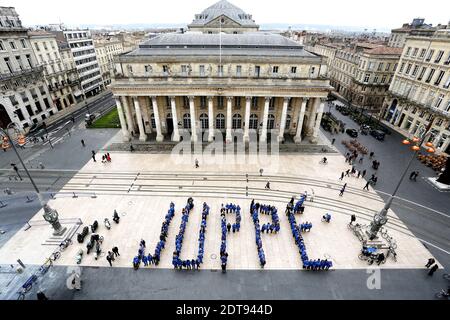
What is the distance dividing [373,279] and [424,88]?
4206 cm

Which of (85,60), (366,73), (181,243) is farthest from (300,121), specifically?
(85,60)

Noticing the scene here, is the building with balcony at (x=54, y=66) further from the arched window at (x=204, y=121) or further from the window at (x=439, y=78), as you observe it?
the window at (x=439, y=78)

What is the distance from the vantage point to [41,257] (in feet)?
74.8

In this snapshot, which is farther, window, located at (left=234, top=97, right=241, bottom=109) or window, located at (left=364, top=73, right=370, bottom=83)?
window, located at (left=364, top=73, right=370, bottom=83)

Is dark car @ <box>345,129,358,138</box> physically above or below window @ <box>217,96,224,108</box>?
below

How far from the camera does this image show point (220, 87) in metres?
38.7

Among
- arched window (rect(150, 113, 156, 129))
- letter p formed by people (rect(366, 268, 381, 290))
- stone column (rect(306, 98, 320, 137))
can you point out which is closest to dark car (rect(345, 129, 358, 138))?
A: stone column (rect(306, 98, 320, 137))

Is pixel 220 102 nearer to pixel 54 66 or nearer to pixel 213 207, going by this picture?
pixel 213 207

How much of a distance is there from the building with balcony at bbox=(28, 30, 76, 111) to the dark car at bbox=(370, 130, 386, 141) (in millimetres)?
72852

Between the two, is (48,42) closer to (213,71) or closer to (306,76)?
(213,71)

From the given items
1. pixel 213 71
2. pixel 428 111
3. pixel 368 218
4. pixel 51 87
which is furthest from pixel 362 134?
pixel 51 87

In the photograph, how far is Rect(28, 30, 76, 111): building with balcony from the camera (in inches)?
2120

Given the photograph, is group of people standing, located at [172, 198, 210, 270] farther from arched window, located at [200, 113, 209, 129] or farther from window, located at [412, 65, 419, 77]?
window, located at [412, 65, 419, 77]
